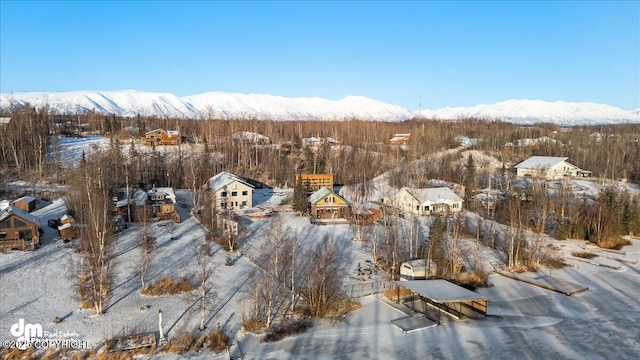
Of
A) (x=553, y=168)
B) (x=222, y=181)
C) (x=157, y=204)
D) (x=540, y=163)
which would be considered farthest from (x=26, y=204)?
(x=553, y=168)

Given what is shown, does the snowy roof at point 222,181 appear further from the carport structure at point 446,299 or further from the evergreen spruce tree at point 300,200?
the carport structure at point 446,299

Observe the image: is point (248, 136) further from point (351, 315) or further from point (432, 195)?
point (351, 315)

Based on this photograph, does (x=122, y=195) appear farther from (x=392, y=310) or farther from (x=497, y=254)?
(x=497, y=254)

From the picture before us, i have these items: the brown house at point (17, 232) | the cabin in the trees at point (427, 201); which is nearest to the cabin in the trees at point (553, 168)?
the cabin in the trees at point (427, 201)

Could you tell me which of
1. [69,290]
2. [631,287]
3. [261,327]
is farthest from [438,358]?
[69,290]

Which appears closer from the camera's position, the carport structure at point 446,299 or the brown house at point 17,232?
the carport structure at point 446,299

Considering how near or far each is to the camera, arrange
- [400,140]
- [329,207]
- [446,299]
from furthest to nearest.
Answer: [400,140], [329,207], [446,299]
